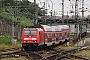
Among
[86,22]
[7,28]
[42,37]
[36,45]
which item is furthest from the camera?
[86,22]

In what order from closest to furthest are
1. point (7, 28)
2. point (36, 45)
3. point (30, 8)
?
point (36, 45) → point (7, 28) → point (30, 8)

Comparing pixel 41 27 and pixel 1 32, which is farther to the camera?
pixel 1 32

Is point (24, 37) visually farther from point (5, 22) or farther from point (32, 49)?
point (5, 22)

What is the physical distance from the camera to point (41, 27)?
99.3 feet

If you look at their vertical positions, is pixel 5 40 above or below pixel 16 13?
below

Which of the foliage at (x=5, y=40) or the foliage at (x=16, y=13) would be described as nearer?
the foliage at (x=5, y=40)

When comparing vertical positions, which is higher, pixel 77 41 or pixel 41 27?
pixel 41 27

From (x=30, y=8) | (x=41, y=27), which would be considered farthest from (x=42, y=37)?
(x=30, y=8)

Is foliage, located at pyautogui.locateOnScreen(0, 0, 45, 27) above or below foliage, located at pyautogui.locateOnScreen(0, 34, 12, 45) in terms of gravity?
above

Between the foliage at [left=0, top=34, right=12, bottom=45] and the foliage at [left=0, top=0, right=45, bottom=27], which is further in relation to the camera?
the foliage at [left=0, top=0, right=45, bottom=27]

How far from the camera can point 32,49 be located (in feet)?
92.5

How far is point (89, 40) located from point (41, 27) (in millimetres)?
16045

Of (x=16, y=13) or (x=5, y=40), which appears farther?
(x=16, y=13)

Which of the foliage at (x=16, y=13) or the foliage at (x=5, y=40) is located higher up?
the foliage at (x=16, y=13)
